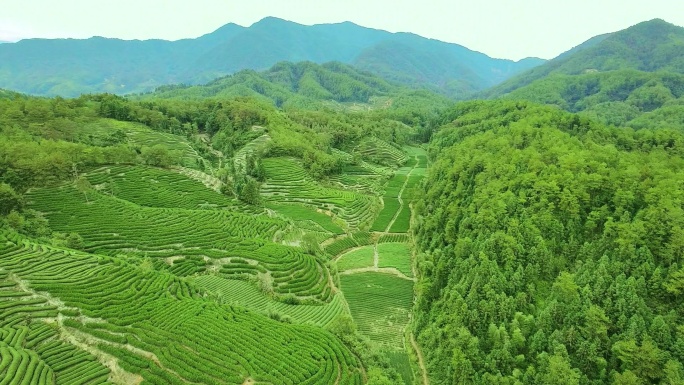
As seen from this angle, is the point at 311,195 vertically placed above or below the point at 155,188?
below

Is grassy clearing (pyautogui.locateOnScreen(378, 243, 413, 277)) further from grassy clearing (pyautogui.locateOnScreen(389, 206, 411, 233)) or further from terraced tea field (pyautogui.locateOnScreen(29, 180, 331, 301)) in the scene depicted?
terraced tea field (pyautogui.locateOnScreen(29, 180, 331, 301))

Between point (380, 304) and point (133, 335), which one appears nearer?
point (133, 335)

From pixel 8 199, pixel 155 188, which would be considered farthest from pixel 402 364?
pixel 8 199

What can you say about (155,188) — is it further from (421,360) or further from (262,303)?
(421,360)

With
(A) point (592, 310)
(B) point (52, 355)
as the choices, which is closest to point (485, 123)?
(A) point (592, 310)

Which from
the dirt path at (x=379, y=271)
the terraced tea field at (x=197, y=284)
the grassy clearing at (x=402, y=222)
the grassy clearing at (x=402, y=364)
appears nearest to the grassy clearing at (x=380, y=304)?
the terraced tea field at (x=197, y=284)

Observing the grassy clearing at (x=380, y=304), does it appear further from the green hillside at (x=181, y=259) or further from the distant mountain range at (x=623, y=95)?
the distant mountain range at (x=623, y=95)
